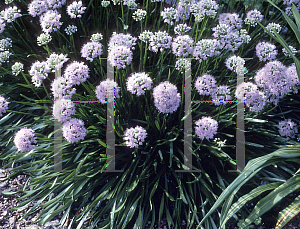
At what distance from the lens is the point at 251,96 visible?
3162 millimetres

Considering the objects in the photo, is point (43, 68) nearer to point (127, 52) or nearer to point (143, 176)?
point (127, 52)

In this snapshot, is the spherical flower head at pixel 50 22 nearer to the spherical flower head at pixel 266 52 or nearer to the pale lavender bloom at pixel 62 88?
the pale lavender bloom at pixel 62 88

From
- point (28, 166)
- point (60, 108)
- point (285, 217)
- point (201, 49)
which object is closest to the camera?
point (285, 217)

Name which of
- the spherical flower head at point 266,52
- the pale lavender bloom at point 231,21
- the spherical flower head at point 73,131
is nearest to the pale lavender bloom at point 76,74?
the spherical flower head at point 73,131

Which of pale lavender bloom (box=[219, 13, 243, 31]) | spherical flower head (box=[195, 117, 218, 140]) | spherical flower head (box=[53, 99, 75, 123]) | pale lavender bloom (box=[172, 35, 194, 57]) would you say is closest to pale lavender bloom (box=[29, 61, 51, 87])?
spherical flower head (box=[53, 99, 75, 123])

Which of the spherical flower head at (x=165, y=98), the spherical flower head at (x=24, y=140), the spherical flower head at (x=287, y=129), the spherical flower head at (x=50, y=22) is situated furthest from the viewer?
the spherical flower head at (x=287, y=129)

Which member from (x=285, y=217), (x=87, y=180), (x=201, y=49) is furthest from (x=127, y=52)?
(x=285, y=217)

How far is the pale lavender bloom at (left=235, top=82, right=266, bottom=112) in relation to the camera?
3.17 metres

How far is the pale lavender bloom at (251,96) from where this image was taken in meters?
3.17

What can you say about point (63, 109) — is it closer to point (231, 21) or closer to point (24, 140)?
point (24, 140)

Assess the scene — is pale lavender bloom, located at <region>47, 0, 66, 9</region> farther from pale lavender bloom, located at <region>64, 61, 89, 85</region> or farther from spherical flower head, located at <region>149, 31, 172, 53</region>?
spherical flower head, located at <region>149, 31, 172, 53</region>

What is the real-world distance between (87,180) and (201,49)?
7.30 feet

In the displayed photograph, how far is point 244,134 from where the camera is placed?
3.74 meters

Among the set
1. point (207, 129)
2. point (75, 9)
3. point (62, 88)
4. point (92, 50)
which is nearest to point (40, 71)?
point (62, 88)
